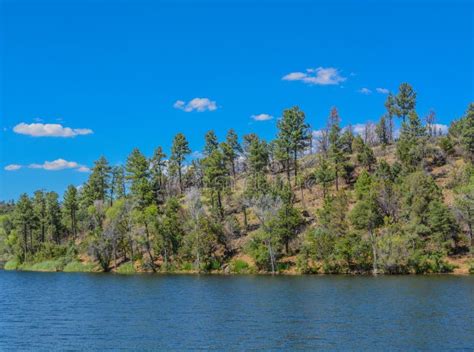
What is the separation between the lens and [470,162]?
128 m

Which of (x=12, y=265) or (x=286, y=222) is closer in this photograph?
(x=286, y=222)

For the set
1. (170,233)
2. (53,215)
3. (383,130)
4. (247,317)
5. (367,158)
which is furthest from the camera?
(383,130)

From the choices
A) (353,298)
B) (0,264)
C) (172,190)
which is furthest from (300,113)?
(0,264)

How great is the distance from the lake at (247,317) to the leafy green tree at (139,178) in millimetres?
50485

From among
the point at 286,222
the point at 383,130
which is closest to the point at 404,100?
the point at 383,130

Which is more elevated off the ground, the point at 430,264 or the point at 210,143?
the point at 210,143

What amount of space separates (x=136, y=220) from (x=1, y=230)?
78195mm

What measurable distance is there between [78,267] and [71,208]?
30739 mm

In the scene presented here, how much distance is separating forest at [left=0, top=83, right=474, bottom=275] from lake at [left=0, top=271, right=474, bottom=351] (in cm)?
1892

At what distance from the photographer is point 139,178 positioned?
140 m

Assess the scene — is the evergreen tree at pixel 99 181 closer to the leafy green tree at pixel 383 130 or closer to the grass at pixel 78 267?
the grass at pixel 78 267

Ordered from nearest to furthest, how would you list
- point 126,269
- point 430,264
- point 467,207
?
point 430,264, point 467,207, point 126,269

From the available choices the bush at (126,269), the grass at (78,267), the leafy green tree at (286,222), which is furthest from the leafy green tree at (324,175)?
the grass at (78,267)

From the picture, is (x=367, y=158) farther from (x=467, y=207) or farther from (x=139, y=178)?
(x=139, y=178)
